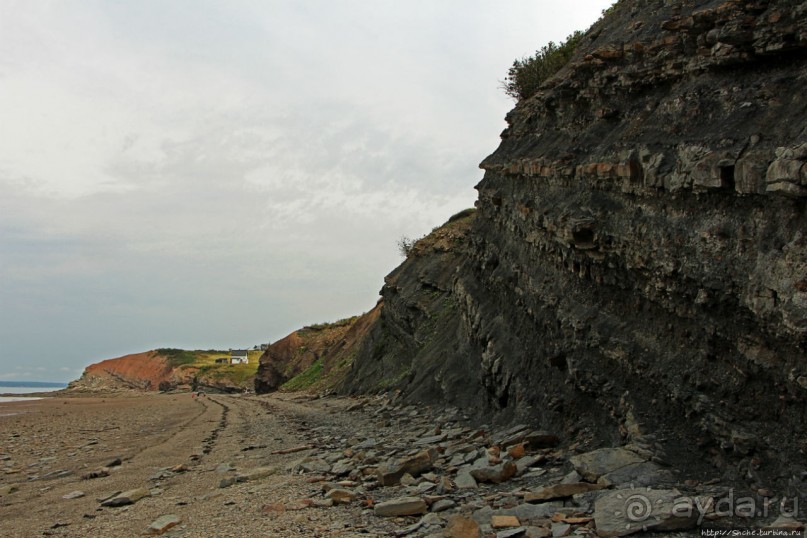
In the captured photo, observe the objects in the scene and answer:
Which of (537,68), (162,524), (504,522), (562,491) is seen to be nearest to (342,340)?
(537,68)

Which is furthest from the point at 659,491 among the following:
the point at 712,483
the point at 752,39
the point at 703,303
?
the point at 752,39

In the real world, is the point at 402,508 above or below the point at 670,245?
below

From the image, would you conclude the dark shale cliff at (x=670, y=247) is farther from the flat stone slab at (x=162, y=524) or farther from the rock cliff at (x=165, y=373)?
the rock cliff at (x=165, y=373)

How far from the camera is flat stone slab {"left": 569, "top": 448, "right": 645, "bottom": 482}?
285 inches

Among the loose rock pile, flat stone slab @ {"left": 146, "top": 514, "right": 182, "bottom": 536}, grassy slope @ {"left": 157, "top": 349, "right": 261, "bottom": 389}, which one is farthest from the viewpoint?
grassy slope @ {"left": 157, "top": 349, "right": 261, "bottom": 389}

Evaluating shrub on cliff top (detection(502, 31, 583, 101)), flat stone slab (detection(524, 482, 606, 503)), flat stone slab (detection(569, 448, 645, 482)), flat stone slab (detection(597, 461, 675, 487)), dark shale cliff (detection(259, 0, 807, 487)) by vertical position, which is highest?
shrub on cliff top (detection(502, 31, 583, 101))

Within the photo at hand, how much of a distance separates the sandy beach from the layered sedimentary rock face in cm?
453

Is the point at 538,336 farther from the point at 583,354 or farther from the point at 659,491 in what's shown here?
the point at 659,491

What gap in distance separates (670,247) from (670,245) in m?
0.03

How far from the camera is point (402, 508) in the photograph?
24.5ft

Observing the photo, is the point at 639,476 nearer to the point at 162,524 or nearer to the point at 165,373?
the point at 162,524

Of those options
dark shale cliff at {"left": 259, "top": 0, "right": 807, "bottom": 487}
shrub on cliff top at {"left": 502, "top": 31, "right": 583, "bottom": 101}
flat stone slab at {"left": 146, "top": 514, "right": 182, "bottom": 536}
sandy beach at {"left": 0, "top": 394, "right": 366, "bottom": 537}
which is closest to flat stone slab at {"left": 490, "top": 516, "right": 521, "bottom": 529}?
sandy beach at {"left": 0, "top": 394, "right": 366, "bottom": 537}

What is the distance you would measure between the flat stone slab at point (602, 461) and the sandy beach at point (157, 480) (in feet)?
9.77

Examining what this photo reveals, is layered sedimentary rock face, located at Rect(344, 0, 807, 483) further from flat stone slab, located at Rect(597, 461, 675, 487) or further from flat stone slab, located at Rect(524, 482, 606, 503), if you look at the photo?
flat stone slab, located at Rect(524, 482, 606, 503)
